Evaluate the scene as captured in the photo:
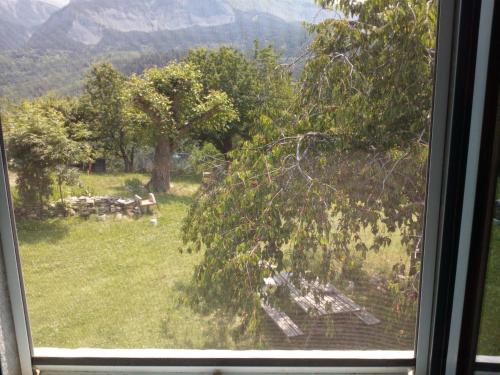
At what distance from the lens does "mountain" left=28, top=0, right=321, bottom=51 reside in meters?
1.10

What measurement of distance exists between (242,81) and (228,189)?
0.30 metres

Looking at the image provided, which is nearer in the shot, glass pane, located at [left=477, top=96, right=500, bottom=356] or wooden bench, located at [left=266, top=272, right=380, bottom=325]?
glass pane, located at [left=477, top=96, right=500, bottom=356]

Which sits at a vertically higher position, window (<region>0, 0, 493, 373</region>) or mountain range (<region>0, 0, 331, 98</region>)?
mountain range (<region>0, 0, 331, 98</region>)

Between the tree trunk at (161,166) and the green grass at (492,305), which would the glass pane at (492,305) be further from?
the tree trunk at (161,166)

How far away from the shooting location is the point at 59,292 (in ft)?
3.83

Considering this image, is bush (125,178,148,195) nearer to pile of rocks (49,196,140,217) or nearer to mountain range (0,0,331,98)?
pile of rocks (49,196,140,217)

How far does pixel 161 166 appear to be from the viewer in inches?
45.1

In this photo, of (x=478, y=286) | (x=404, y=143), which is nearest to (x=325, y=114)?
(x=404, y=143)

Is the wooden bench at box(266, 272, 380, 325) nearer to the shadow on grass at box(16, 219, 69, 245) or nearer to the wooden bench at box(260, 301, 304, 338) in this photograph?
the wooden bench at box(260, 301, 304, 338)

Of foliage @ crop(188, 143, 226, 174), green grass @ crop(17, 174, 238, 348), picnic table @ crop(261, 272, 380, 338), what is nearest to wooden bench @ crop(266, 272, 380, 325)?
picnic table @ crop(261, 272, 380, 338)

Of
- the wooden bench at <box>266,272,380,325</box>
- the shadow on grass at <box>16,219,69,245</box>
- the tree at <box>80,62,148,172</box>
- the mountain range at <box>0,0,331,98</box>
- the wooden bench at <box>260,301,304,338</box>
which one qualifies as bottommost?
the wooden bench at <box>260,301,304,338</box>

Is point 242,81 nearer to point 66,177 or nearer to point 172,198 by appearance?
point 172,198

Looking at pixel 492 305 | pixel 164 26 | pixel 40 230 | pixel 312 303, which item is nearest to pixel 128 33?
pixel 164 26

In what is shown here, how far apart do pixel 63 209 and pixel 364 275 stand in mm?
862
